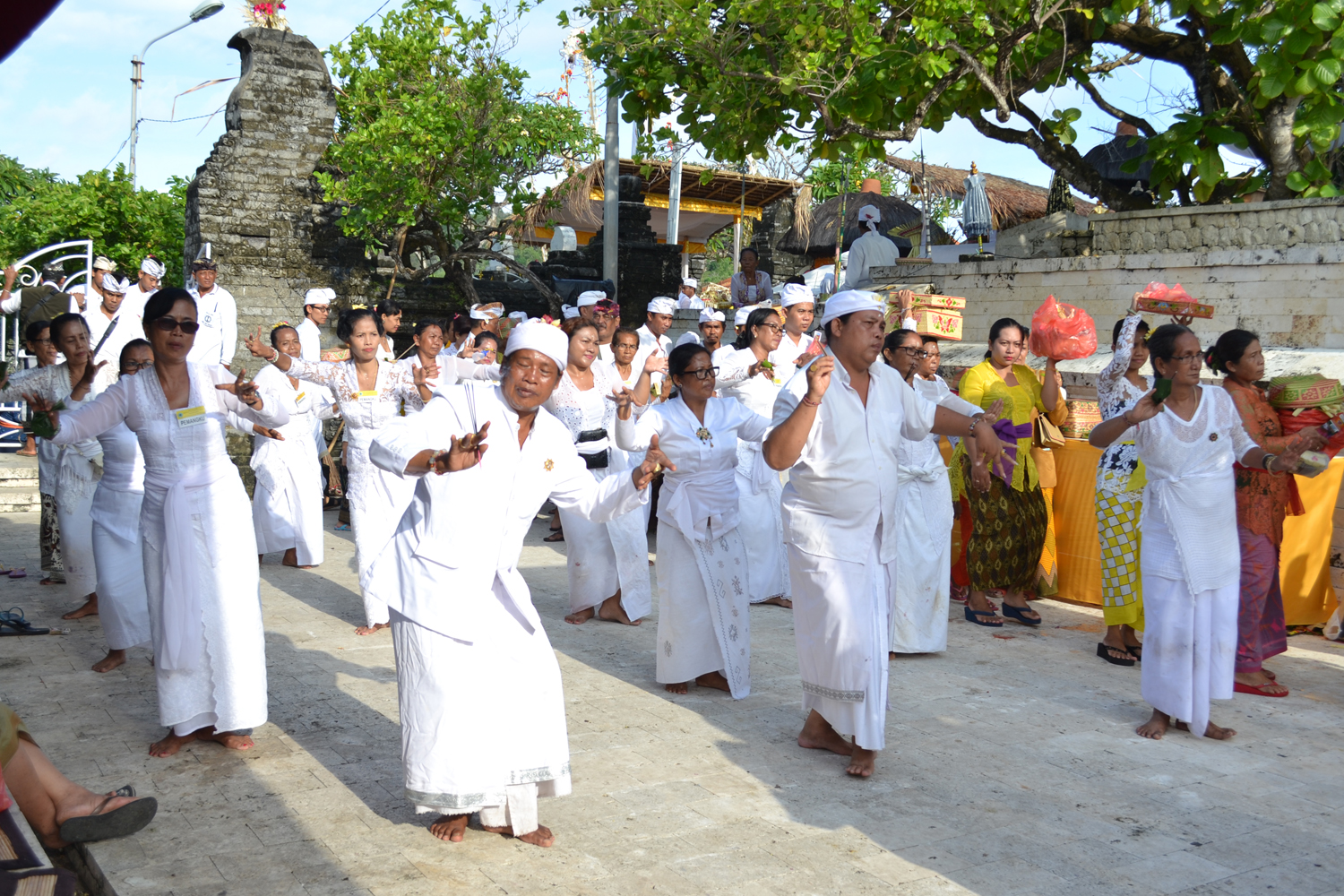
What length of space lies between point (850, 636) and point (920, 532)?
2.27m

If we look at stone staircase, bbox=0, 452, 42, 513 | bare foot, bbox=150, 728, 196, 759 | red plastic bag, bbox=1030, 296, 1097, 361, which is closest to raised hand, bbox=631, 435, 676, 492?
bare foot, bbox=150, 728, 196, 759

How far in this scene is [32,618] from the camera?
6.76 metres

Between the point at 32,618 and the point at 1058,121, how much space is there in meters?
9.90

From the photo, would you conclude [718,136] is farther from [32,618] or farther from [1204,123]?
[32,618]

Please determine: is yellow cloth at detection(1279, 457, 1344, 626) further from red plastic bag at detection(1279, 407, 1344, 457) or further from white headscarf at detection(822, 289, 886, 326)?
white headscarf at detection(822, 289, 886, 326)

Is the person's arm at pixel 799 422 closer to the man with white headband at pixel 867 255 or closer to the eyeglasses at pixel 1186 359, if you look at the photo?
the eyeglasses at pixel 1186 359

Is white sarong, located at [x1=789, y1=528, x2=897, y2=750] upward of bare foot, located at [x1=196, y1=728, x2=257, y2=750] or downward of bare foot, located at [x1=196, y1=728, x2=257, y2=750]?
upward

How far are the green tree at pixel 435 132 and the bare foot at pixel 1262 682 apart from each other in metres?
12.2

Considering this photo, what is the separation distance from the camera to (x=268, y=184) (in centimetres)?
1611

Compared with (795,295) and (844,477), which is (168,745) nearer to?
(844,477)

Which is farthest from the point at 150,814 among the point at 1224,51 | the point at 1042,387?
the point at 1224,51

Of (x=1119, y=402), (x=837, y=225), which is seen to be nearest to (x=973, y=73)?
(x=1119, y=402)

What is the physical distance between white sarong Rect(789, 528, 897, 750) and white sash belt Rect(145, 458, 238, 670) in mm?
2465

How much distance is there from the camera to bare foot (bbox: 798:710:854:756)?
4.59 m
